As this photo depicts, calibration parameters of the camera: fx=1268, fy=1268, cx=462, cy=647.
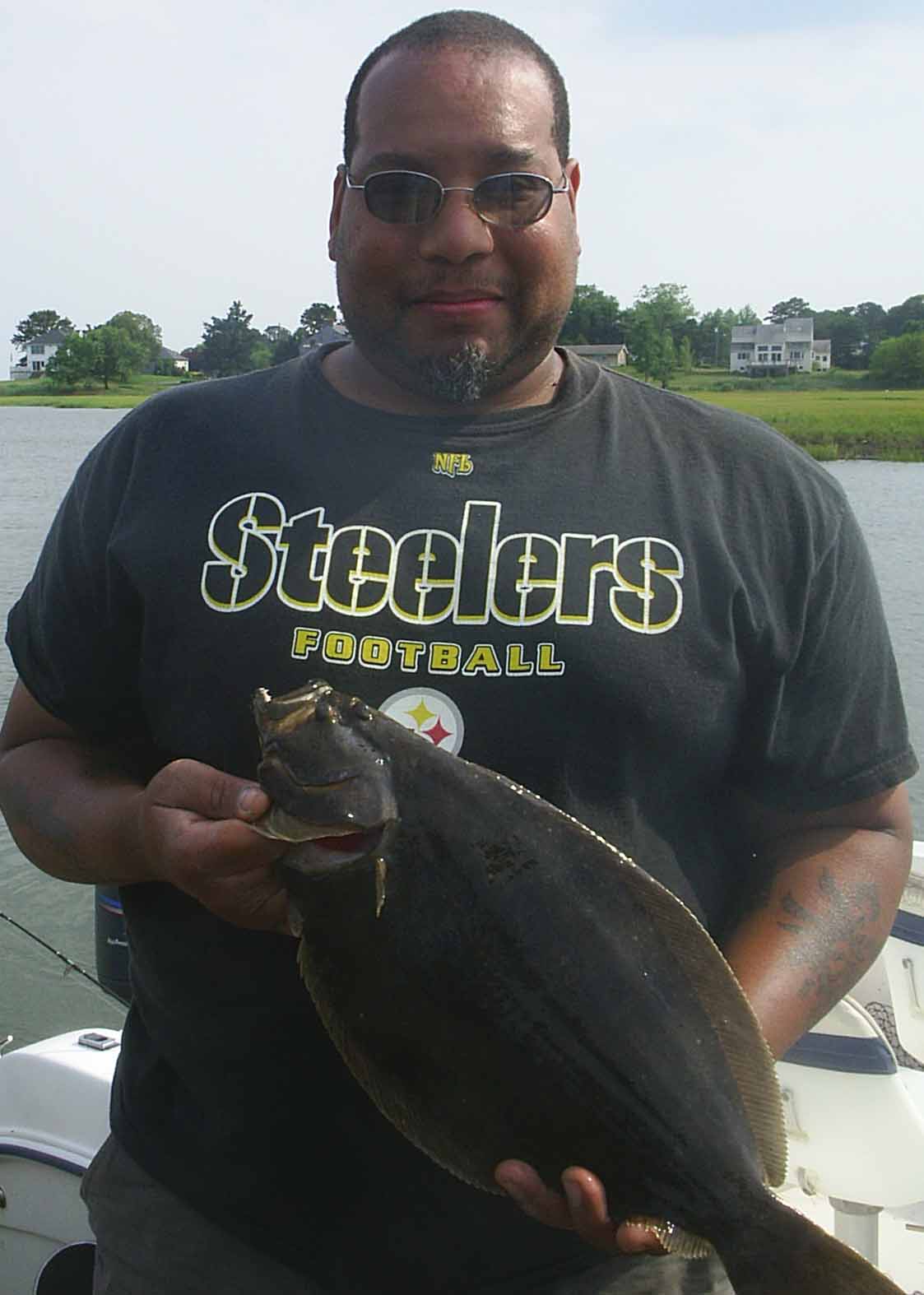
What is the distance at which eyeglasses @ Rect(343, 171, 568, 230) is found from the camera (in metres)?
2.12

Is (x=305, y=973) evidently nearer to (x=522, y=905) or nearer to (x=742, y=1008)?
(x=522, y=905)

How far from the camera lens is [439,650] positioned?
2.01 meters

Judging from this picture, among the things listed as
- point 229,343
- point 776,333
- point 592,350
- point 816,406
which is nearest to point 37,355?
point 229,343

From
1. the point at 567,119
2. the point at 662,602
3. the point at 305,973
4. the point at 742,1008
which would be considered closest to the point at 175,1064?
the point at 305,973

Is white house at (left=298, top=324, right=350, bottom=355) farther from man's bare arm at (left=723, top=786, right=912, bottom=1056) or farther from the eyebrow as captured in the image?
man's bare arm at (left=723, top=786, right=912, bottom=1056)

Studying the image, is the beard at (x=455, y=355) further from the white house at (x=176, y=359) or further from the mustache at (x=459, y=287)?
the white house at (x=176, y=359)

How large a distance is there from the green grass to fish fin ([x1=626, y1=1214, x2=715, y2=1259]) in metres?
20.5

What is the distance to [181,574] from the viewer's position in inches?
82.7

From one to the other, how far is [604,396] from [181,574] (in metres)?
0.80

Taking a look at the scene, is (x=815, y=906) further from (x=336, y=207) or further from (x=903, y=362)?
(x=903, y=362)

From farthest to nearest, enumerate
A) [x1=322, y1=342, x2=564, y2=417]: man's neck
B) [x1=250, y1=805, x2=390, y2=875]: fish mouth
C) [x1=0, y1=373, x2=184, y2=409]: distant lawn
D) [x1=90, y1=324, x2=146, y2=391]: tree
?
[x1=90, y1=324, x2=146, y2=391]: tree → [x1=0, y1=373, x2=184, y2=409]: distant lawn → [x1=322, y1=342, x2=564, y2=417]: man's neck → [x1=250, y1=805, x2=390, y2=875]: fish mouth

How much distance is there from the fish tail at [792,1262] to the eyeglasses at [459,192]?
1.56m

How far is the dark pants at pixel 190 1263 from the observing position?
201 cm

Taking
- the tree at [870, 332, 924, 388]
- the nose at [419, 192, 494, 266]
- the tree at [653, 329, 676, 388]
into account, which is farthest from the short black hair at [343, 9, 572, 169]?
the tree at [870, 332, 924, 388]
